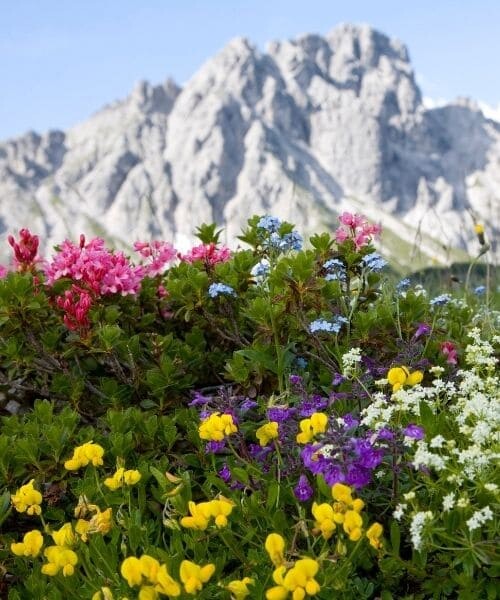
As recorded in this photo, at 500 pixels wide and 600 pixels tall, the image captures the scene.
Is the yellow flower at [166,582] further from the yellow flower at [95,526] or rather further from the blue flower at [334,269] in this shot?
the blue flower at [334,269]

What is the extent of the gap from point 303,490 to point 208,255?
7.05 feet

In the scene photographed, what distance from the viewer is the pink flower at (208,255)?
14.3 ft

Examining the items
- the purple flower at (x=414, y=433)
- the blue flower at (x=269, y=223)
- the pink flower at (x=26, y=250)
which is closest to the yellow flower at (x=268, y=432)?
the purple flower at (x=414, y=433)

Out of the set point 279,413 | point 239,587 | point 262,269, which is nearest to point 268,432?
point 279,413

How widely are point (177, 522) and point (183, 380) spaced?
127 cm

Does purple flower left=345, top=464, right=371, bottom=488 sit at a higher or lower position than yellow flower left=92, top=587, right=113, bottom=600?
higher

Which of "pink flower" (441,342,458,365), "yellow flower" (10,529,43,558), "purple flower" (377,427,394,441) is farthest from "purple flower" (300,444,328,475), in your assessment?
"pink flower" (441,342,458,365)

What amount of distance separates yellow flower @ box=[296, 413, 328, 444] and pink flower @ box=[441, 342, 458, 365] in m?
1.66

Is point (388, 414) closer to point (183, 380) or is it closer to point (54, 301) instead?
point (183, 380)

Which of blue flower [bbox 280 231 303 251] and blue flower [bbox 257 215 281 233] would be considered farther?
blue flower [bbox 280 231 303 251]

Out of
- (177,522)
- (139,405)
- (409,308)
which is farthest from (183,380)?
(409,308)

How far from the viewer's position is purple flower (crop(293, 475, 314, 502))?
8.60ft

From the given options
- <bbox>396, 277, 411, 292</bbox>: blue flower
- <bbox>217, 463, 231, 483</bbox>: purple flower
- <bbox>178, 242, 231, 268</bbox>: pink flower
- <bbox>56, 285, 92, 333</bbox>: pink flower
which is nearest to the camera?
<bbox>217, 463, 231, 483</bbox>: purple flower

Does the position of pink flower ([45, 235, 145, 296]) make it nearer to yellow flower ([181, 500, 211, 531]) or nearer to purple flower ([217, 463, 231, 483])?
purple flower ([217, 463, 231, 483])
